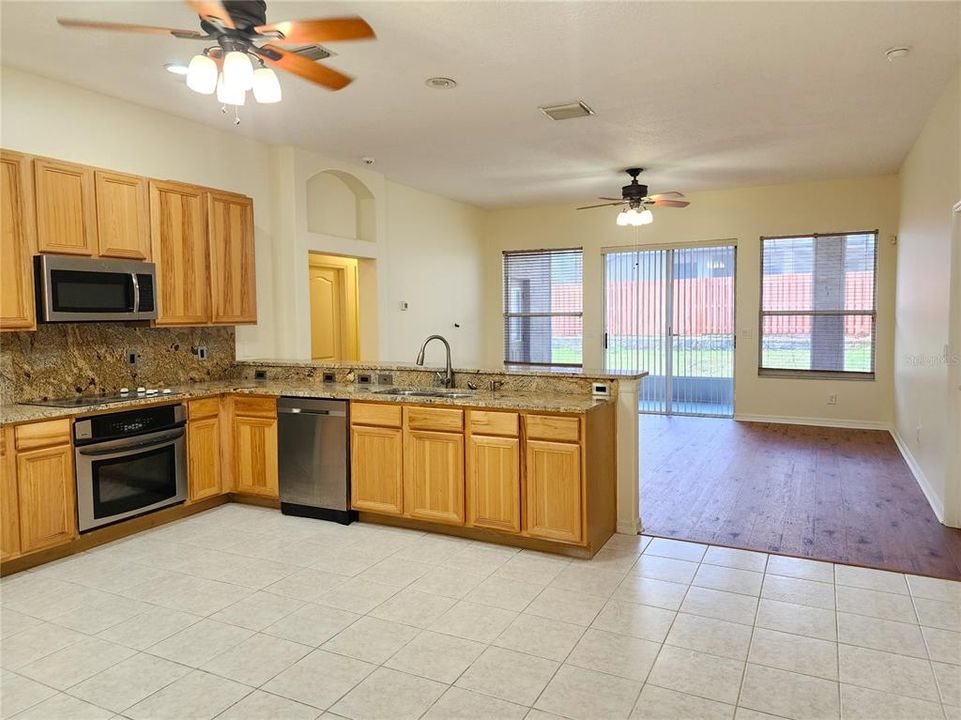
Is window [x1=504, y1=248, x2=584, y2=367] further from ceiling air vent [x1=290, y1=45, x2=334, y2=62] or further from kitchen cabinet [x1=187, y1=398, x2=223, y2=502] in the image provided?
ceiling air vent [x1=290, y1=45, x2=334, y2=62]

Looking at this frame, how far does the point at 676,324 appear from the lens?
27.4 ft

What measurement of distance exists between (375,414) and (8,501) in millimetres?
1970

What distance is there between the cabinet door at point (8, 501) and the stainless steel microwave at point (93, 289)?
0.77 m

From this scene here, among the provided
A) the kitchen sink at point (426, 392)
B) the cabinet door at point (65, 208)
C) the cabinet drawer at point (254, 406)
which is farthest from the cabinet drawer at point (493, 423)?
the cabinet door at point (65, 208)

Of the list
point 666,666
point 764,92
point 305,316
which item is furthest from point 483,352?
point 666,666

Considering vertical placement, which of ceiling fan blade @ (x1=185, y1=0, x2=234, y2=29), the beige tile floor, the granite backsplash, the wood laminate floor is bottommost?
the beige tile floor

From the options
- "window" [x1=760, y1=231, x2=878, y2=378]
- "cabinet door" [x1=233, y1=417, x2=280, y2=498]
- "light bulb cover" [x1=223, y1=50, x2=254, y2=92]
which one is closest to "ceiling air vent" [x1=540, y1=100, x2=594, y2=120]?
"light bulb cover" [x1=223, y1=50, x2=254, y2=92]

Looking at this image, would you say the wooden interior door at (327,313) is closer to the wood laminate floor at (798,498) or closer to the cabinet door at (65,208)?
the cabinet door at (65,208)

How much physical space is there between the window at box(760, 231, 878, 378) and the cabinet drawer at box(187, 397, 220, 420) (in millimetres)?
6252

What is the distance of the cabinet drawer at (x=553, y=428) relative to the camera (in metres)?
3.53

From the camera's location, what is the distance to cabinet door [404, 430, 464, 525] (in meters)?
3.89

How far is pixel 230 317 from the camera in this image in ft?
16.2

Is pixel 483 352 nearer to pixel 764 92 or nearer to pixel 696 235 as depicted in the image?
pixel 696 235

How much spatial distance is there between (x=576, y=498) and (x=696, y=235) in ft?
18.1
